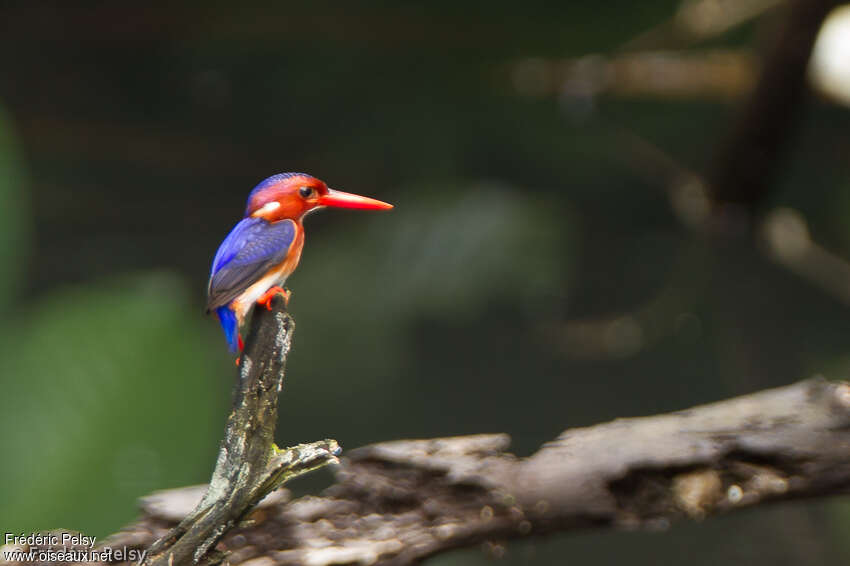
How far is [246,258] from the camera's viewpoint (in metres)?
0.44

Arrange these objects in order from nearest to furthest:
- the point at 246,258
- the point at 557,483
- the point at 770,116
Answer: the point at 246,258 < the point at 557,483 < the point at 770,116

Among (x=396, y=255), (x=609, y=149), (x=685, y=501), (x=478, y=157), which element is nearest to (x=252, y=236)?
(x=685, y=501)

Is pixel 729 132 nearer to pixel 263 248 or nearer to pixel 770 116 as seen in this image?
pixel 770 116

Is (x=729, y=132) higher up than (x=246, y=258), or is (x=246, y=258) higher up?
(x=729, y=132)

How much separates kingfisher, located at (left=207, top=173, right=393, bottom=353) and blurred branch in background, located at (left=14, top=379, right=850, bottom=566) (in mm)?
132

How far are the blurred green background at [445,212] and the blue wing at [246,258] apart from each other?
0.37m

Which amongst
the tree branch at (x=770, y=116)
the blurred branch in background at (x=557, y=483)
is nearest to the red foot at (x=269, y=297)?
the blurred branch in background at (x=557, y=483)

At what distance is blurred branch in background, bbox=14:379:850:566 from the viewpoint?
1.68 feet

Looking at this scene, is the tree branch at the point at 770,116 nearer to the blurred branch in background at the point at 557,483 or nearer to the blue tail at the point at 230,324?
the blurred branch in background at the point at 557,483

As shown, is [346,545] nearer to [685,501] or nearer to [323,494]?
[323,494]

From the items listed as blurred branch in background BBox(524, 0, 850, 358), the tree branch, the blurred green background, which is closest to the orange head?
the blurred green background

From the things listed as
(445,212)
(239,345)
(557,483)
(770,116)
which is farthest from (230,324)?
(770,116)

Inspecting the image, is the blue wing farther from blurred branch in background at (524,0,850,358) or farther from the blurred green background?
blurred branch in background at (524,0,850,358)

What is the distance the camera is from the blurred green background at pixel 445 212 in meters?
1.14
